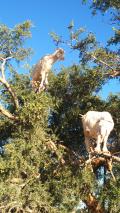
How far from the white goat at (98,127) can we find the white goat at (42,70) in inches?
81.9

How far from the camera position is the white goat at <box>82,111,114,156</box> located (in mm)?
13656

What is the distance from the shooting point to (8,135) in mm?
17281

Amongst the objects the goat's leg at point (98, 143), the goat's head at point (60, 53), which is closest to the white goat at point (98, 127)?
the goat's leg at point (98, 143)

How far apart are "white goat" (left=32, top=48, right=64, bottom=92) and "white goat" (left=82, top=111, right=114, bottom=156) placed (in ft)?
6.83

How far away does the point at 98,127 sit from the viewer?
13922 millimetres

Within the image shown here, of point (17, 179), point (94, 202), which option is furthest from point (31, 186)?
point (94, 202)

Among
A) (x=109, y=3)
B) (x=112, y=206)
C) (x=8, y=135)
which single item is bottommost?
(x=112, y=206)

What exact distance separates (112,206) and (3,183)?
3.47m

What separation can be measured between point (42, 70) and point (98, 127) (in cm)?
306

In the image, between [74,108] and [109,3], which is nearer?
[109,3]

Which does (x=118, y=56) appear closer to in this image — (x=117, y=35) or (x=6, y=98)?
(x=117, y=35)

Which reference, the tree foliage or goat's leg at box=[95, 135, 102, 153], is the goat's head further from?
goat's leg at box=[95, 135, 102, 153]

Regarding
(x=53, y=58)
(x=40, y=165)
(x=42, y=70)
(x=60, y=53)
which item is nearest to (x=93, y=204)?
(x=40, y=165)

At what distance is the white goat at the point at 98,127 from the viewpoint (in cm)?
1366
